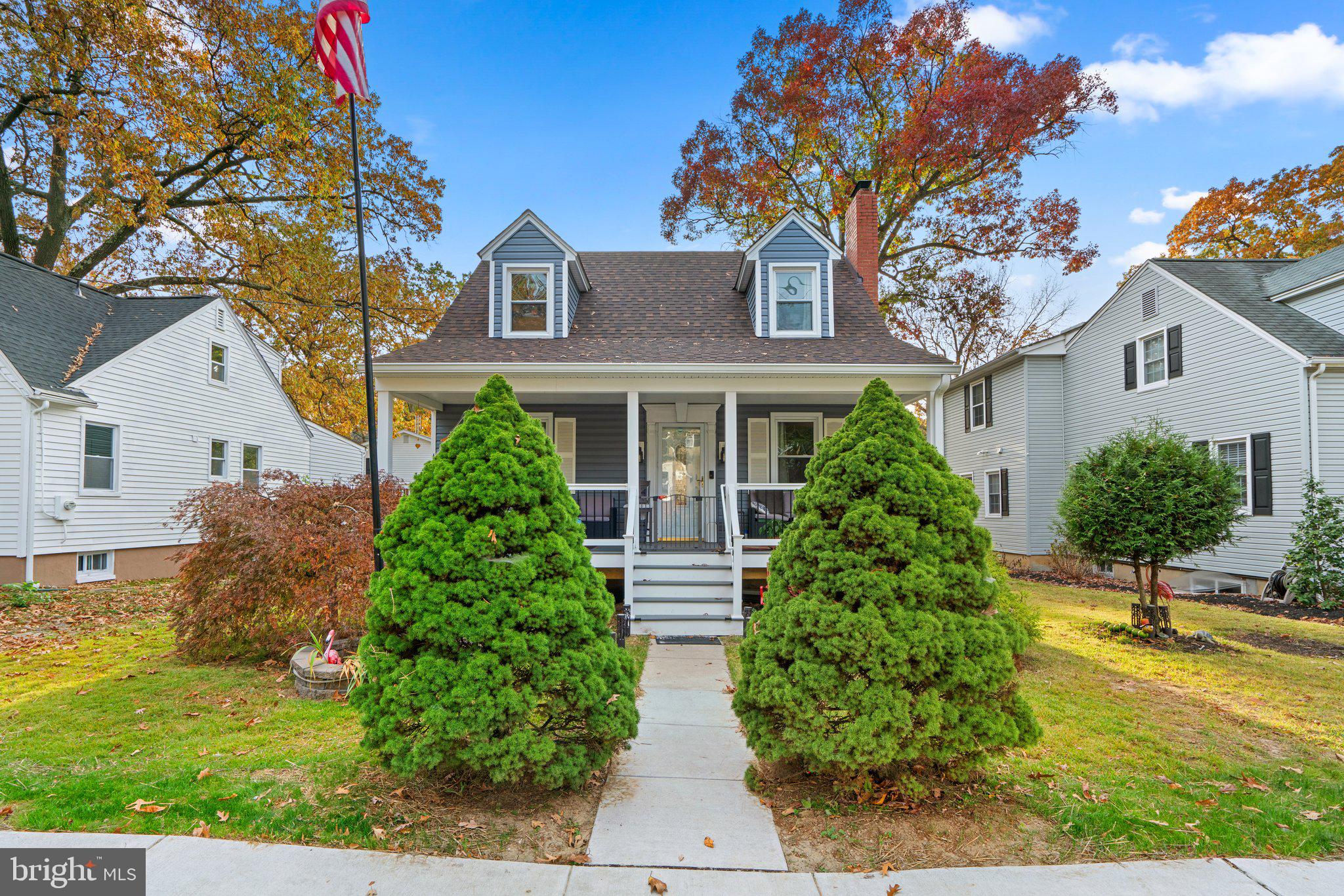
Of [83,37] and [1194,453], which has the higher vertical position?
[83,37]

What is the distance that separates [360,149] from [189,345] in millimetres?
7745

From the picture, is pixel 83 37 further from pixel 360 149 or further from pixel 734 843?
pixel 734 843

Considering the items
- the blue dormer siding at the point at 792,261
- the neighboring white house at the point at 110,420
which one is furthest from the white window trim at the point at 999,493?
the neighboring white house at the point at 110,420

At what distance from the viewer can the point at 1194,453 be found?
805 cm

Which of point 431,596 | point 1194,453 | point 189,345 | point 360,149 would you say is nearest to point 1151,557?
point 1194,453

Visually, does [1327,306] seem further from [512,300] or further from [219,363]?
[219,363]

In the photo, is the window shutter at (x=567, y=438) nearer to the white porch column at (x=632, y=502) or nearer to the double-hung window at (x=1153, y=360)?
the white porch column at (x=632, y=502)

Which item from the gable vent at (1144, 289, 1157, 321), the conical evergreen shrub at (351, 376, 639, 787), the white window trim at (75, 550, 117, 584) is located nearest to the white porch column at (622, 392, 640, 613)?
the conical evergreen shrub at (351, 376, 639, 787)

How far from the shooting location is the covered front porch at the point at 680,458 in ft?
29.1

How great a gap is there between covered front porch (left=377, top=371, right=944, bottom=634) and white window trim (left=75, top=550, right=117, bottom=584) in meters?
6.14

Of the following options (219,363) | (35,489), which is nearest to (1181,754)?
(35,489)

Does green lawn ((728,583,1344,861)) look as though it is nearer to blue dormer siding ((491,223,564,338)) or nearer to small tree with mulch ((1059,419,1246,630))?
small tree with mulch ((1059,419,1246,630))

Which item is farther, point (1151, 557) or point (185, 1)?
point (185, 1)

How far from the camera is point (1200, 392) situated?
1316 centimetres
